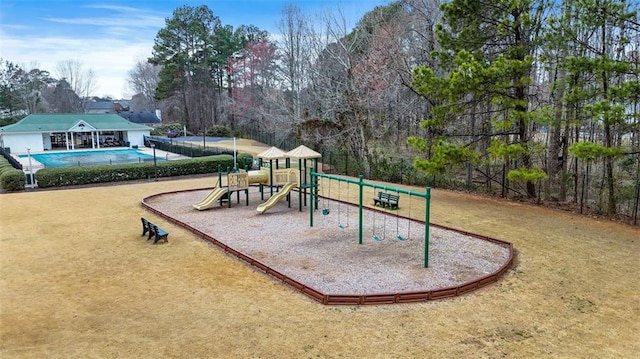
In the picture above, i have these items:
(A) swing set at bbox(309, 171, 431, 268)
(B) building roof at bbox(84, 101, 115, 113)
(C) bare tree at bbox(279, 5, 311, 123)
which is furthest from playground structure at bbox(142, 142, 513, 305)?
(B) building roof at bbox(84, 101, 115, 113)

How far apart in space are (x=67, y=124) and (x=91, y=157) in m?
7.32

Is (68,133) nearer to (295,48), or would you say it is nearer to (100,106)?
(295,48)

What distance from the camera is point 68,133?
123 feet

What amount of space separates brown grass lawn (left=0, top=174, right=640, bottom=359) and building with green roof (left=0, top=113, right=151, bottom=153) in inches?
1180

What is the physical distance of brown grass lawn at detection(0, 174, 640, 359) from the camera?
5.46m

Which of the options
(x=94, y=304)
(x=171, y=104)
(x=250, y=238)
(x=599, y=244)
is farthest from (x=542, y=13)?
(x=171, y=104)

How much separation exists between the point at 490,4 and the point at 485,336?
11812mm

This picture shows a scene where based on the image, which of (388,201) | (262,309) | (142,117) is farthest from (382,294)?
(142,117)

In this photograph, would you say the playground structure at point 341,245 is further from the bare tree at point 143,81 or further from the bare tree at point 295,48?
the bare tree at point 143,81

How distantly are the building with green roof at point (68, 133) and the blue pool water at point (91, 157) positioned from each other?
2.33 metres

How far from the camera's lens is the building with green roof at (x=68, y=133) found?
34969 mm

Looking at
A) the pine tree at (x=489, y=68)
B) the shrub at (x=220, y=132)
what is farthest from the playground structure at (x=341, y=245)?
the shrub at (x=220, y=132)

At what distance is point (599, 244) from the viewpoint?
10.0 meters

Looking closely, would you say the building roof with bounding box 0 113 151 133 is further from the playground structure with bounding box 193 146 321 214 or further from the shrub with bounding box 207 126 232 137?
the playground structure with bounding box 193 146 321 214
